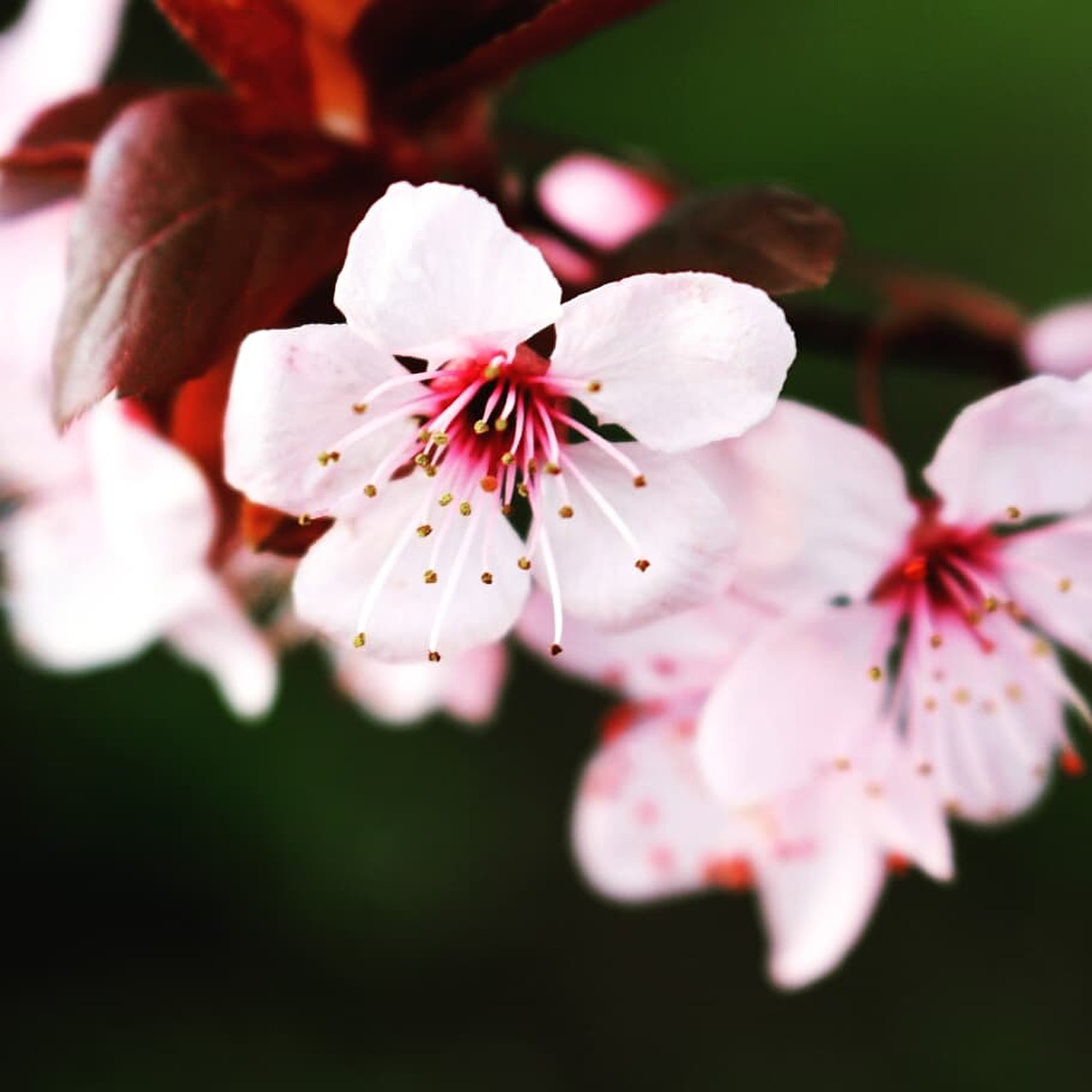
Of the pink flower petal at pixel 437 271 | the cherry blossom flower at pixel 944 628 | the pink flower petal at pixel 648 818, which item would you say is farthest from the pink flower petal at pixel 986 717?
the pink flower petal at pixel 437 271

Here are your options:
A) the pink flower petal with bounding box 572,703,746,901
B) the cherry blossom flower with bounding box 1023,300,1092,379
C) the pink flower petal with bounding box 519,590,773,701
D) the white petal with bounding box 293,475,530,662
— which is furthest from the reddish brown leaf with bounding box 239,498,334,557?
the cherry blossom flower with bounding box 1023,300,1092,379

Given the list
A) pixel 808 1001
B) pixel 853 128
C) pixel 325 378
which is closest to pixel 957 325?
pixel 325 378

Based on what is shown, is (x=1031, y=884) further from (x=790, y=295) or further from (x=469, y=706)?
(x=790, y=295)

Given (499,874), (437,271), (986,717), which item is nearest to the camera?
(437,271)

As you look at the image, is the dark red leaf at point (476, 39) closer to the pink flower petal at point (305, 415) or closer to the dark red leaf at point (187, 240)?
the dark red leaf at point (187, 240)

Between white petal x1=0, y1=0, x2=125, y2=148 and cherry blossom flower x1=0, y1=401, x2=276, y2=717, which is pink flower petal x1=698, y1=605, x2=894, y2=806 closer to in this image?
cherry blossom flower x1=0, y1=401, x2=276, y2=717

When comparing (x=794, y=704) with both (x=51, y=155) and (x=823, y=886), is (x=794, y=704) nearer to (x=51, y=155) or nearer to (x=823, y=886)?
(x=823, y=886)

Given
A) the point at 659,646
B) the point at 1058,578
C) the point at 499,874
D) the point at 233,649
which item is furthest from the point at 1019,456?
the point at 499,874
